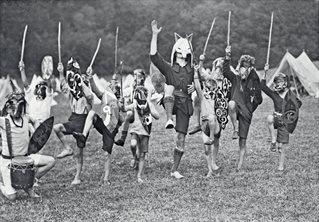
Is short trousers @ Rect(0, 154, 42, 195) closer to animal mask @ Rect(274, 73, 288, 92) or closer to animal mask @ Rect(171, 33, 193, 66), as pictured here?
animal mask @ Rect(171, 33, 193, 66)

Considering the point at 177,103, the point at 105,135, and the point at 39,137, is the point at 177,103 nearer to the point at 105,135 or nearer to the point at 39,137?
the point at 105,135

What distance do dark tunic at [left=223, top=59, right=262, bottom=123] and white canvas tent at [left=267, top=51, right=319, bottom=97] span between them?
457 inches

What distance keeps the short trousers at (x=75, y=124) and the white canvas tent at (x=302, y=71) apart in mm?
12929

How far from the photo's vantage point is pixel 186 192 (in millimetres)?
7543

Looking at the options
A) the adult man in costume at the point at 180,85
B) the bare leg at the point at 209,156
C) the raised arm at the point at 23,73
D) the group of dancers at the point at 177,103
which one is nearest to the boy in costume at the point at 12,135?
the group of dancers at the point at 177,103

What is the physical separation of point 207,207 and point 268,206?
2.44 ft

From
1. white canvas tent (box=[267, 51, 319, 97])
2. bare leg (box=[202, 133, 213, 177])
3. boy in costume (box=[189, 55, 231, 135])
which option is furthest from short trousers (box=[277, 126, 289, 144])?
white canvas tent (box=[267, 51, 319, 97])

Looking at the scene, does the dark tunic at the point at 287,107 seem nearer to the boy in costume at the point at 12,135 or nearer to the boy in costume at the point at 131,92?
the boy in costume at the point at 131,92

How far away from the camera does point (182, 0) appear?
24.0 metres

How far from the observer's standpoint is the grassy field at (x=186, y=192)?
21.6 ft

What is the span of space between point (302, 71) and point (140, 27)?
870 centimetres

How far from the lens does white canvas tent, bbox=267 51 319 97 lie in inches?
792

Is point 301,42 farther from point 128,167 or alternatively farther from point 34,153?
point 34,153

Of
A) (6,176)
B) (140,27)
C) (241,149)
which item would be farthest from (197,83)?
(140,27)
